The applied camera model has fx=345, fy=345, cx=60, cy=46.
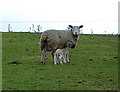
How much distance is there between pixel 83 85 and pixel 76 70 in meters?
Result: 4.13

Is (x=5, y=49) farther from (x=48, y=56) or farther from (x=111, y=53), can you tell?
(x=111, y=53)

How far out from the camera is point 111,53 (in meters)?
25.7

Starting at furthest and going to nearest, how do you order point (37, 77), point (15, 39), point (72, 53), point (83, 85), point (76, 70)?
1. point (15, 39)
2. point (72, 53)
3. point (76, 70)
4. point (37, 77)
5. point (83, 85)

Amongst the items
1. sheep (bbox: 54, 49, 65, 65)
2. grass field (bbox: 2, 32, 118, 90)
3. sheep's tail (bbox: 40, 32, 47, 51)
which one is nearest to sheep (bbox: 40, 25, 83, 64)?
sheep's tail (bbox: 40, 32, 47, 51)

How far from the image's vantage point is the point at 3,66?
58.9ft

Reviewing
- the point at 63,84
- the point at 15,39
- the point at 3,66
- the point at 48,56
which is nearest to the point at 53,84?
the point at 63,84

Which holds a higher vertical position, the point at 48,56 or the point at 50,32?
the point at 50,32

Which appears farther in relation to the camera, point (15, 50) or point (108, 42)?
point (108, 42)

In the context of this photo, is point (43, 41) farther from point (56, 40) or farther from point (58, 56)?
→ point (58, 56)

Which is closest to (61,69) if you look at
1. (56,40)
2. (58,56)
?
(58,56)

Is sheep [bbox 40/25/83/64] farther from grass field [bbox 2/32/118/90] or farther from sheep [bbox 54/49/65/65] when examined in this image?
grass field [bbox 2/32/118/90]

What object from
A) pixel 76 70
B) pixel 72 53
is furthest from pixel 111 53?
pixel 76 70

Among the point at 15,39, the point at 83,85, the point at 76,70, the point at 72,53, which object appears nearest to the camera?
the point at 83,85

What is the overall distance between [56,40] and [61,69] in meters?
3.14
